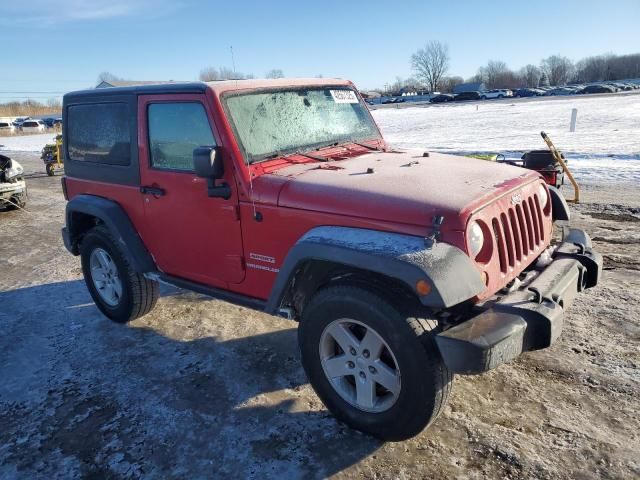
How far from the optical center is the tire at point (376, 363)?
8.50 feet

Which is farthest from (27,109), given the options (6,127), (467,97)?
(467,97)

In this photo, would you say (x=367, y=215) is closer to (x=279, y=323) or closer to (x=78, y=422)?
(x=279, y=323)

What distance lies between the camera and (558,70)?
339 ft

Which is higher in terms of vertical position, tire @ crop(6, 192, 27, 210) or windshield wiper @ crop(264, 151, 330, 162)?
windshield wiper @ crop(264, 151, 330, 162)

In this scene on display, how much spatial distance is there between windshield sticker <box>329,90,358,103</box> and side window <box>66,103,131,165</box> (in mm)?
1703

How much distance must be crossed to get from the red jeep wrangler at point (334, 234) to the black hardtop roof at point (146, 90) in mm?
20

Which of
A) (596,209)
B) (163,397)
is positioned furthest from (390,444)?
(596,209)

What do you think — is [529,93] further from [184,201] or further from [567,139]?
[184,201]

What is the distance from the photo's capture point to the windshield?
3475 mm

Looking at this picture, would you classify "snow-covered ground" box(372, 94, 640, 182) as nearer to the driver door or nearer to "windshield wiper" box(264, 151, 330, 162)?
"windshield wiper" box(264, 151, 330, 162)

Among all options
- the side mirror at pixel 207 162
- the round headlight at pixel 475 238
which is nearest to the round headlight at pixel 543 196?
the round headlight at pixel 475 238

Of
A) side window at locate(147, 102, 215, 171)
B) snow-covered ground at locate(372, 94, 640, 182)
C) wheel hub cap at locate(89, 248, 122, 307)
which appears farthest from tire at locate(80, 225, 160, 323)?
snow-covered ground at locate(372, 94, 640, 182)

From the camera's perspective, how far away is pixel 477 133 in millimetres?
19938

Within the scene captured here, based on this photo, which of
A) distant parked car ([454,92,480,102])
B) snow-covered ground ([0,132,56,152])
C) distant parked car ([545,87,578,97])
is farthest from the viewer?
distant parked car ([454,92,480,102])
